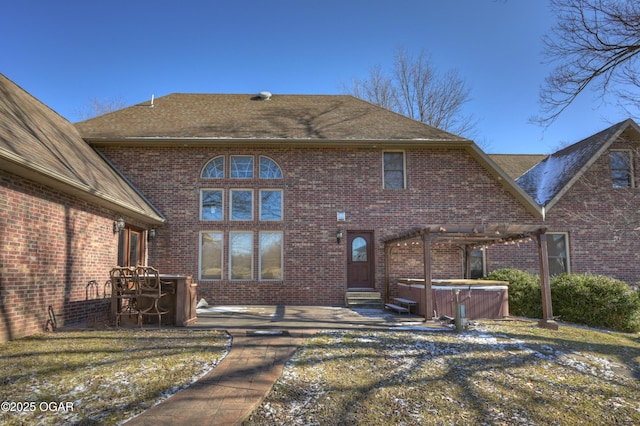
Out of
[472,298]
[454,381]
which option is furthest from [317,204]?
[454,381]

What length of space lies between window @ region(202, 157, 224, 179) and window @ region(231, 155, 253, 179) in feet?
1.10

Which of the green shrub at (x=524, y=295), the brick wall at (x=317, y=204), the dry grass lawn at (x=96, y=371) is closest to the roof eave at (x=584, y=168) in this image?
A: the brick wall at (x=317, y=204)

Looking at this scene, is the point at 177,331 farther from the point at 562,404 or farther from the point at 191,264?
the point at 562,404

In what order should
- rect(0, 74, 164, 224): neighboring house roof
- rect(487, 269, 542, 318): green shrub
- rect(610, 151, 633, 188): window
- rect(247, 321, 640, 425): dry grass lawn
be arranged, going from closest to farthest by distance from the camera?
1. rect(247, 321, 640, 425): dry grass lawn
2. rect(0, 74, 164, 224): neighboring house roof
3. rect(487, 269, 542, 318): green shrub
4. rect(610, 151, 633, 188): window

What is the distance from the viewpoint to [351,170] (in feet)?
42.8

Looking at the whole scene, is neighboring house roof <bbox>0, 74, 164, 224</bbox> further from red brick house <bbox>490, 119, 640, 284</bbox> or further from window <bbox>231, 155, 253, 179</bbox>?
red brick house <bbox>490, 119, 640, 284</bbox>

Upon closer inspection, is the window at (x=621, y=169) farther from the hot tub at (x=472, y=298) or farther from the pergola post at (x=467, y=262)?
the hot tub at (x=472, y=298)

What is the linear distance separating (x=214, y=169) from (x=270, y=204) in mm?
2026

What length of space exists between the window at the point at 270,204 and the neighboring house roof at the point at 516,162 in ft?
30.6

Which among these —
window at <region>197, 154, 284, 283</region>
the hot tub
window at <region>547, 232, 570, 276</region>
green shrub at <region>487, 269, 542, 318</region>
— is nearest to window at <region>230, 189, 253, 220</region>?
window at <region>197, 154, 284, 283</region>

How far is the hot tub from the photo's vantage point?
33.2 feet

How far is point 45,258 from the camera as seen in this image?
751 cm

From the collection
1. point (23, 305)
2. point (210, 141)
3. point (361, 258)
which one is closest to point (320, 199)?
point (361, 258)

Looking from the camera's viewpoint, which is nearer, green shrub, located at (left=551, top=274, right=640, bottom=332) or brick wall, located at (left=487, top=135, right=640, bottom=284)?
green shrub, located at (left=551, top=274, right=640, bottom=332)
